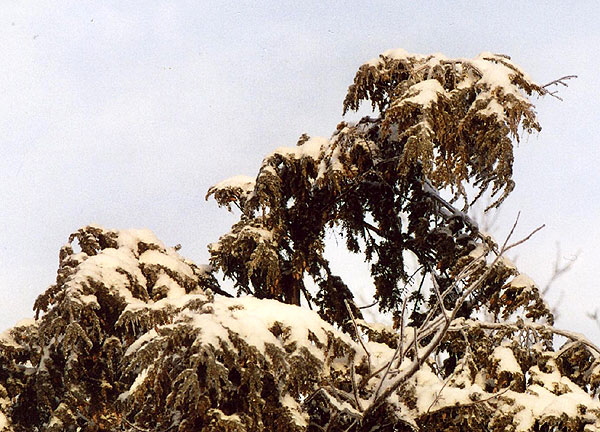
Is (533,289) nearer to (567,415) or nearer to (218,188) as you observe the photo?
(567,415)

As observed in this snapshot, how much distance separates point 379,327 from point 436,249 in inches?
60.5

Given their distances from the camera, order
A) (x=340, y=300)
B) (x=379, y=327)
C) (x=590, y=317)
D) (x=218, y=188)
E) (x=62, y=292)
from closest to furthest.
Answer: (x=62, y=292) → (x=379, y=327) → (x=218, y=188) → (x=340, y=300) → (x=590, y=317)

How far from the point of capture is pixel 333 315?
6746 mm

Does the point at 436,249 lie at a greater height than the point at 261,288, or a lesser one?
greater

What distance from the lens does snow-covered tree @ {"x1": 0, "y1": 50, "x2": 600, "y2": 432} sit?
144 inches

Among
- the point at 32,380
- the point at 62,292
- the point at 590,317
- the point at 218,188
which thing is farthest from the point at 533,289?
the point at 590,317

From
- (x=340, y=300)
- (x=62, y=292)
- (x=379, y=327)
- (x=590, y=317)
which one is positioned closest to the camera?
(x=62, y=292)

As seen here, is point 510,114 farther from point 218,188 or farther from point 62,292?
point 62,292

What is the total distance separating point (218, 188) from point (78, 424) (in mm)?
2374

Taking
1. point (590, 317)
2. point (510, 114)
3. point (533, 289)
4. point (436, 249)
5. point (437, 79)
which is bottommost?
point (533, 289)

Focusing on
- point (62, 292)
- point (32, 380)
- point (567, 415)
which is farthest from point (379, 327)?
point (32, 380)

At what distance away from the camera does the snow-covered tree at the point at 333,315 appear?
367 cm

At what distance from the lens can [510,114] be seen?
4930 mm

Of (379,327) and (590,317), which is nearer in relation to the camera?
(379,327)
